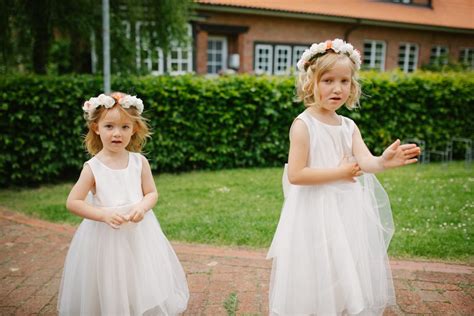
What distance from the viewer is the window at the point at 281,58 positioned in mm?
17469

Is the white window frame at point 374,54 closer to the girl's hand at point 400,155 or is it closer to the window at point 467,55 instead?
the window at point 467,55

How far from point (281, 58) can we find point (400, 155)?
1589cm

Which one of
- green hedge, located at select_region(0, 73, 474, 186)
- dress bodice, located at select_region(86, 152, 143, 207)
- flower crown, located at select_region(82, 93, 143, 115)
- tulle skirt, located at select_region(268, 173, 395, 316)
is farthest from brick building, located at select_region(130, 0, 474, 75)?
tulle skirt, located at select_region(268, 173, 395, 316)

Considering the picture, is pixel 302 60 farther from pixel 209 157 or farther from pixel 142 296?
pixel 209 157

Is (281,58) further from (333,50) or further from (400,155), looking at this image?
(400,155)

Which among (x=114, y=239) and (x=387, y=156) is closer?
(x=387, y=156)

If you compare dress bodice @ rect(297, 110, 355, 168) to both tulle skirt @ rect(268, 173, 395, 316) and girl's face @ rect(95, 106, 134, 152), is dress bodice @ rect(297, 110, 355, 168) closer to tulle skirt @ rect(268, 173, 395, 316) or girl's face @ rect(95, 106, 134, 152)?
tulle skirt @ rect(268, 173, 395, 316)

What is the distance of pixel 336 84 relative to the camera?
2.53m

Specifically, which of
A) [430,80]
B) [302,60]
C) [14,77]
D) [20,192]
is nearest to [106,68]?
[14,77]

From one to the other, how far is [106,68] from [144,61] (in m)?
1.93

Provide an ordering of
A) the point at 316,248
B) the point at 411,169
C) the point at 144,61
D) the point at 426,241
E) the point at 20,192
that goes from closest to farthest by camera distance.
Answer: the point at 316,248 < the point at 426,241 < the point at 20,192 < the point at 144,61 < the point at 411,169

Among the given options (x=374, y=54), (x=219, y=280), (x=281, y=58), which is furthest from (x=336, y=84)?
(x=374, y=54)

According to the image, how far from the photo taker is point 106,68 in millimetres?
6809

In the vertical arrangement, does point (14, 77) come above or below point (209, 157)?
above
